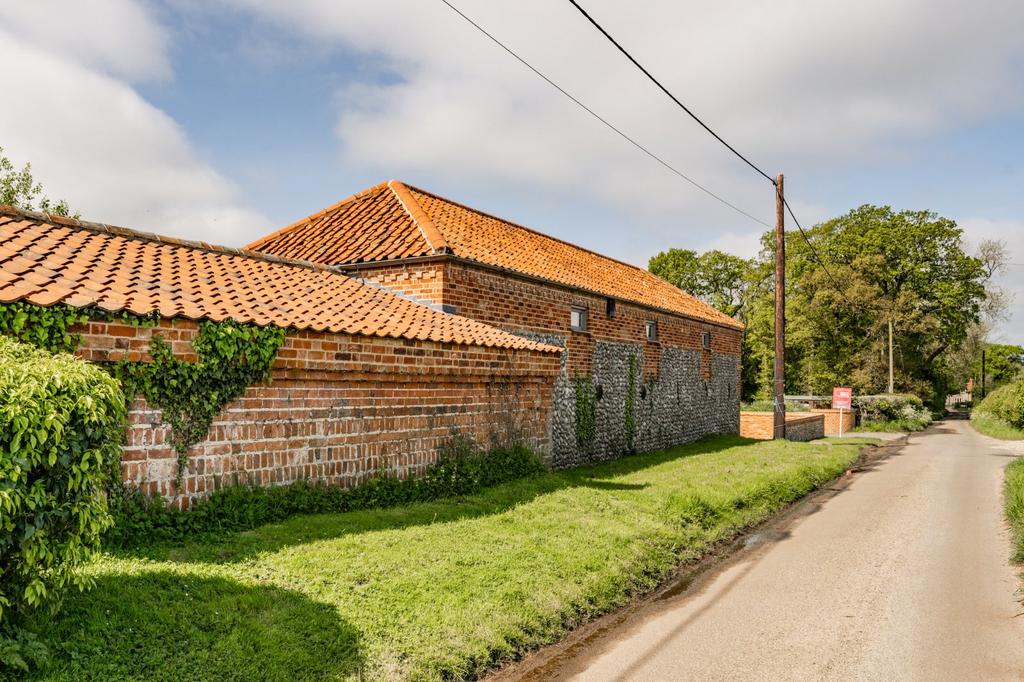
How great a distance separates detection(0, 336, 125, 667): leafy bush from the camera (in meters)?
3.42

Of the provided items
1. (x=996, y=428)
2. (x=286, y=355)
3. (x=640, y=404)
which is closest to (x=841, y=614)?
(x=286, y=355)

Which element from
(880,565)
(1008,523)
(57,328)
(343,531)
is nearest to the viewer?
(57,328)

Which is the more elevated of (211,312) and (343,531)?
(211,312)

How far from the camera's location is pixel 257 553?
573 cm

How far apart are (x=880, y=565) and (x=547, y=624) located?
4.84 meters

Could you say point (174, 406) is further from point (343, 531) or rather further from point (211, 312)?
point (343, 531)

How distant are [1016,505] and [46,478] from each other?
12895mm

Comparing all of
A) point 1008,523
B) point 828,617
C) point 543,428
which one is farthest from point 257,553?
point 1008,523

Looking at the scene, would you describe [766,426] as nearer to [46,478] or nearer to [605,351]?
[605,351]

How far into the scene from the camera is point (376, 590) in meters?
5.39

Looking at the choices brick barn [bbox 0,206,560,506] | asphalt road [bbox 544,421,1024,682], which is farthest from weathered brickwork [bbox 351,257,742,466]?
asphalt road [bbox 544,421,1024,682]

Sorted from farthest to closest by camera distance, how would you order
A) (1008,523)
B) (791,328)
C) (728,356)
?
(791,328)
(728,356)
(1008,523)

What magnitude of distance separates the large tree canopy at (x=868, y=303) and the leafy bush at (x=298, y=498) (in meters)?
34.8

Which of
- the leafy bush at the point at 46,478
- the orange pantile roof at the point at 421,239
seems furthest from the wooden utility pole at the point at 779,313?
the leafy bush at the point at 46,478
